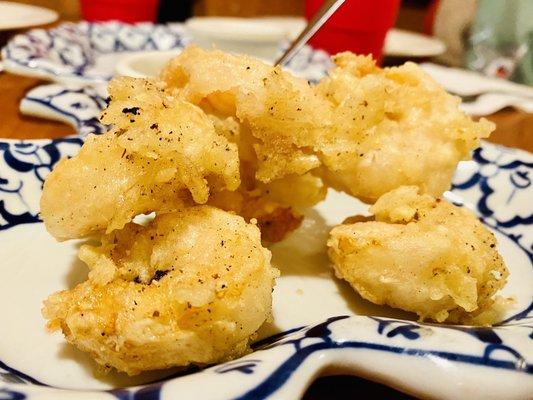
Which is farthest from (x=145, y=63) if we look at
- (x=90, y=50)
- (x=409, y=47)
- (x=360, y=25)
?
(x=409, y=47)

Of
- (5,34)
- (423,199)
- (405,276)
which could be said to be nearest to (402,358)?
(405,276)

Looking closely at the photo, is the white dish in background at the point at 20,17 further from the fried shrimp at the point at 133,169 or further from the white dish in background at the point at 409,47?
the fried shrimp at the point at 133,169

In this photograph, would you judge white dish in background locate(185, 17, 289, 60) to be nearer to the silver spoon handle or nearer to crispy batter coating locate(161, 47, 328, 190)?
the silver spoon handle

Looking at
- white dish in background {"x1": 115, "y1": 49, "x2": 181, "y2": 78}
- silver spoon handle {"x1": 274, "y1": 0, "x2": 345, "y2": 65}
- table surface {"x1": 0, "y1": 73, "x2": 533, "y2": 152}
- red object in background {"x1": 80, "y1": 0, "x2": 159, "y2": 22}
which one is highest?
silver spoon handle {"x1": 274, "y1": 0, "x2": 345, "y2": 65}

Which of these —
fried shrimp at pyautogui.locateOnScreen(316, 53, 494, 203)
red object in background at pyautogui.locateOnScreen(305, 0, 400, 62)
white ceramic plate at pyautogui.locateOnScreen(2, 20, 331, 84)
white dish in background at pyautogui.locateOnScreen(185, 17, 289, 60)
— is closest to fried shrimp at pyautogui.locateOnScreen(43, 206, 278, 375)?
fried shrimp at pyautogui.locateOnScreen(316, 53, 494, 203)

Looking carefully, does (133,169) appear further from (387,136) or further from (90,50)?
(90,50)

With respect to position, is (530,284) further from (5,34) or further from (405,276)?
(5,34)
